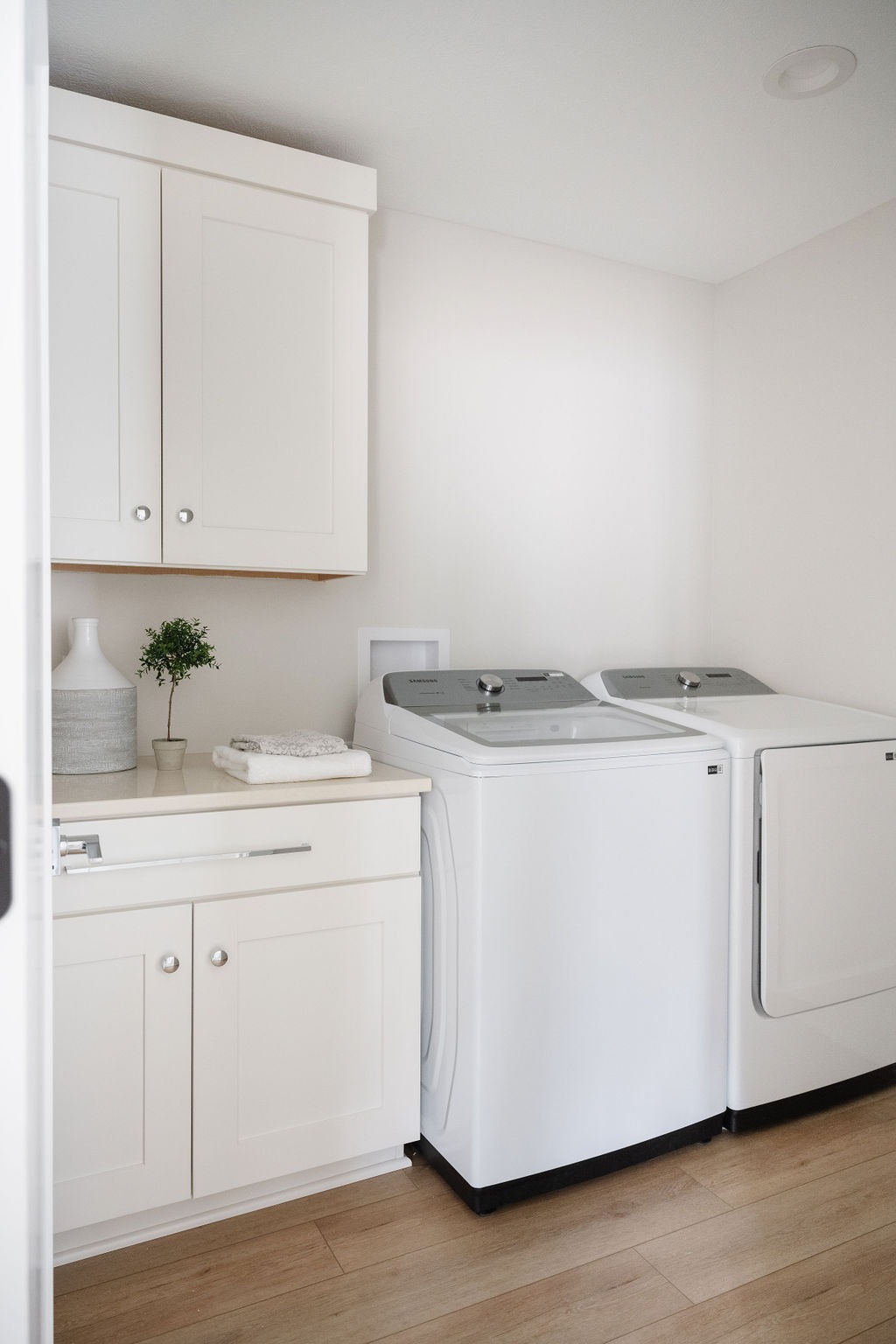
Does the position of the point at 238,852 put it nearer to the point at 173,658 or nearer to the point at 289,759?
the point at 289,759

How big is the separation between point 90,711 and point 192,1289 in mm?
1098

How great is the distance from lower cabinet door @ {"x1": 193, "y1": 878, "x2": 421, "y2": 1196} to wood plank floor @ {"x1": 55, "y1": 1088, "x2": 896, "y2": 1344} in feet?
0.46

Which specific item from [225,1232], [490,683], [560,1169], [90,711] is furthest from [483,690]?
[225,1232]

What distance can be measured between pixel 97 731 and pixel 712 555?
7.12ft

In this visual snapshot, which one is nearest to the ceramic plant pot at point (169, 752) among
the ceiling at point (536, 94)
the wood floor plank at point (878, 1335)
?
the ceiling at point (536, 94)

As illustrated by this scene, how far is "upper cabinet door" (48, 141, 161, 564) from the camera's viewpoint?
172 centimetres

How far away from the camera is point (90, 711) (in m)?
1.83

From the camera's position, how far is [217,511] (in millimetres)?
1888

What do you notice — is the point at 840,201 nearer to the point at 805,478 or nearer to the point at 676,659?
the point at 805,478

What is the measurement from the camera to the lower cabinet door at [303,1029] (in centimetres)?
163

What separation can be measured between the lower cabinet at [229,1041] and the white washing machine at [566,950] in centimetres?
13

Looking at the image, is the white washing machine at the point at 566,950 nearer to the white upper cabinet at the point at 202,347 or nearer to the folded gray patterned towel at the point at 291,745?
the folded gray patterned towel at the point at 291,745

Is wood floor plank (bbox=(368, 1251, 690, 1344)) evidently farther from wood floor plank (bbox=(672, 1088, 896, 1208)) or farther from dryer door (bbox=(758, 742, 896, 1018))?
dryer door (bbox=(758, 742, 896, 1018))

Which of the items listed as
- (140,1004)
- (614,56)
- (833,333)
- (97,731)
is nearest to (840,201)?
(833,333)
